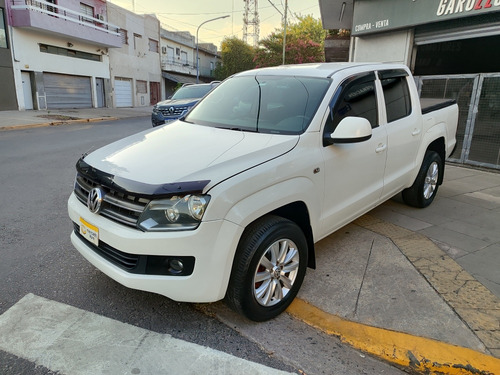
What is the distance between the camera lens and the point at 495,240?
4.02 meters

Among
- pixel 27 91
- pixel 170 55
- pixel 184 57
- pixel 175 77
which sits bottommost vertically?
pixel 27 91

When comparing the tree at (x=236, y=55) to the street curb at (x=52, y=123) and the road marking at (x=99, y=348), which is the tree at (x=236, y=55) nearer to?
the street curb at (x=52, y=123)

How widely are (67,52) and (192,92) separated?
54.1ft

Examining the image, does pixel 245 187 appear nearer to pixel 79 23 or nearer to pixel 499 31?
pixel 499 31

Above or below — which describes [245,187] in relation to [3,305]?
above

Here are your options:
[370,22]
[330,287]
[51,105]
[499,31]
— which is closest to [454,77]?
[499,31]

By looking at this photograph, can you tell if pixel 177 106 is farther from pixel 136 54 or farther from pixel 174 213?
pixel 136 54

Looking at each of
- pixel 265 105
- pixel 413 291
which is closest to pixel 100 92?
pixel 265 105

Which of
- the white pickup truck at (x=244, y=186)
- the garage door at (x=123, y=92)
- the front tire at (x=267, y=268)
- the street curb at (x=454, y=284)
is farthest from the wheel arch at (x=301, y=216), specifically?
the garage door at (x=123, y=92)

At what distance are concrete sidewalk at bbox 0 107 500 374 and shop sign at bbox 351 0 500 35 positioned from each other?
211 inches

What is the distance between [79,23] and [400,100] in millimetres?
24981

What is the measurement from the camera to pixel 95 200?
2.45m

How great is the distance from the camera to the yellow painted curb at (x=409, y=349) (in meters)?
2.22

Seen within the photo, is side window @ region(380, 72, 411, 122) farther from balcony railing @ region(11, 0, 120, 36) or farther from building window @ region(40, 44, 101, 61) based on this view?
building window @ region(40, 44, 101, 61)
